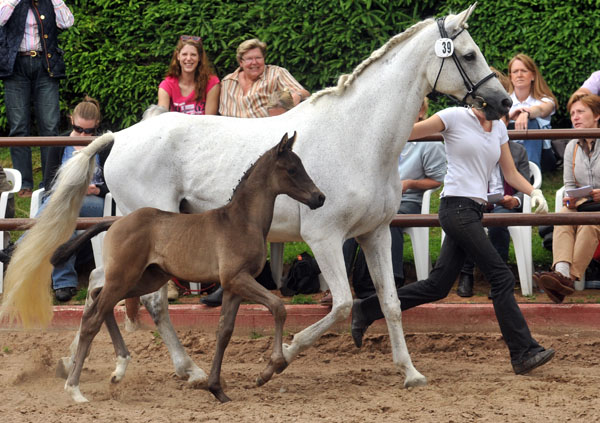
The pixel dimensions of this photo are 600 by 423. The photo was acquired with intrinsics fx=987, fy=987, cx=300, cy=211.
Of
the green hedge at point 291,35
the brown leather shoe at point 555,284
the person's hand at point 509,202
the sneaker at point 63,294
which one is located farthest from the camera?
the green hedge at point 291,35

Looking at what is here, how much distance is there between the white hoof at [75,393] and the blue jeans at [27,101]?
12.6ft

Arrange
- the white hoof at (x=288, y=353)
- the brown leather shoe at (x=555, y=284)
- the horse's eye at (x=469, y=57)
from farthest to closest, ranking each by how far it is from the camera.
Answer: the brown leather shoe at (x=555, y=284) → the horse's eye at (x=469, y=57) → the white hoof at (x=288, y=353)

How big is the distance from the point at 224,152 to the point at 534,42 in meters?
4.50

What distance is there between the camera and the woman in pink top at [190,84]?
26.3ft

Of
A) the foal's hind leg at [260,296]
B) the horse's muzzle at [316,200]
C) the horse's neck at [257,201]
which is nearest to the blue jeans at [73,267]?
the horse's neck at [257,201]

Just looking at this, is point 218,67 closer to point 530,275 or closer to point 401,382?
point 530,275

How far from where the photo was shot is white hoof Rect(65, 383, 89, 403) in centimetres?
551

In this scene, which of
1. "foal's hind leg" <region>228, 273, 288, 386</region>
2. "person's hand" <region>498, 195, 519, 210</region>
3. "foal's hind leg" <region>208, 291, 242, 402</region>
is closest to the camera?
"foal's hind leg" <region>228, 273, 288, 386</region>

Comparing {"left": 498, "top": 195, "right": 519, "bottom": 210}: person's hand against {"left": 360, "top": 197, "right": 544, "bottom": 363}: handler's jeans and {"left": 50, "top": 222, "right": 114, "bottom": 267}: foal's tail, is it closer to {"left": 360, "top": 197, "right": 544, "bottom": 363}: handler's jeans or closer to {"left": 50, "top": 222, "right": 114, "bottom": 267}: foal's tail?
{"left": 360, "top": 197, "right": 544, "bottom": 363}: handler's jeans

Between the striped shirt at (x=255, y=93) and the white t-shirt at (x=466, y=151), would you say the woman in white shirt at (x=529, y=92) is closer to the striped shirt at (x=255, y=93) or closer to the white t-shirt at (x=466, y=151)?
the striped shirt at (x=255, y=93)

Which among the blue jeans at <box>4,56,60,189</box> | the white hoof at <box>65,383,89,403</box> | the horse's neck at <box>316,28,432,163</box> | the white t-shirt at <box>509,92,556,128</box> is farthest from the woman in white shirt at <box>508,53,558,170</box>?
the white hoof at <box>65,383,89,403</box>

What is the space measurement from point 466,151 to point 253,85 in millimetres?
2352

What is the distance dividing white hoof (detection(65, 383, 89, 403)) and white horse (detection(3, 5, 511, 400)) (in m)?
0.40

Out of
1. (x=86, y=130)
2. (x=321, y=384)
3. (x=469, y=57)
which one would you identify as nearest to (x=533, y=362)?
(x=321, y=384)
